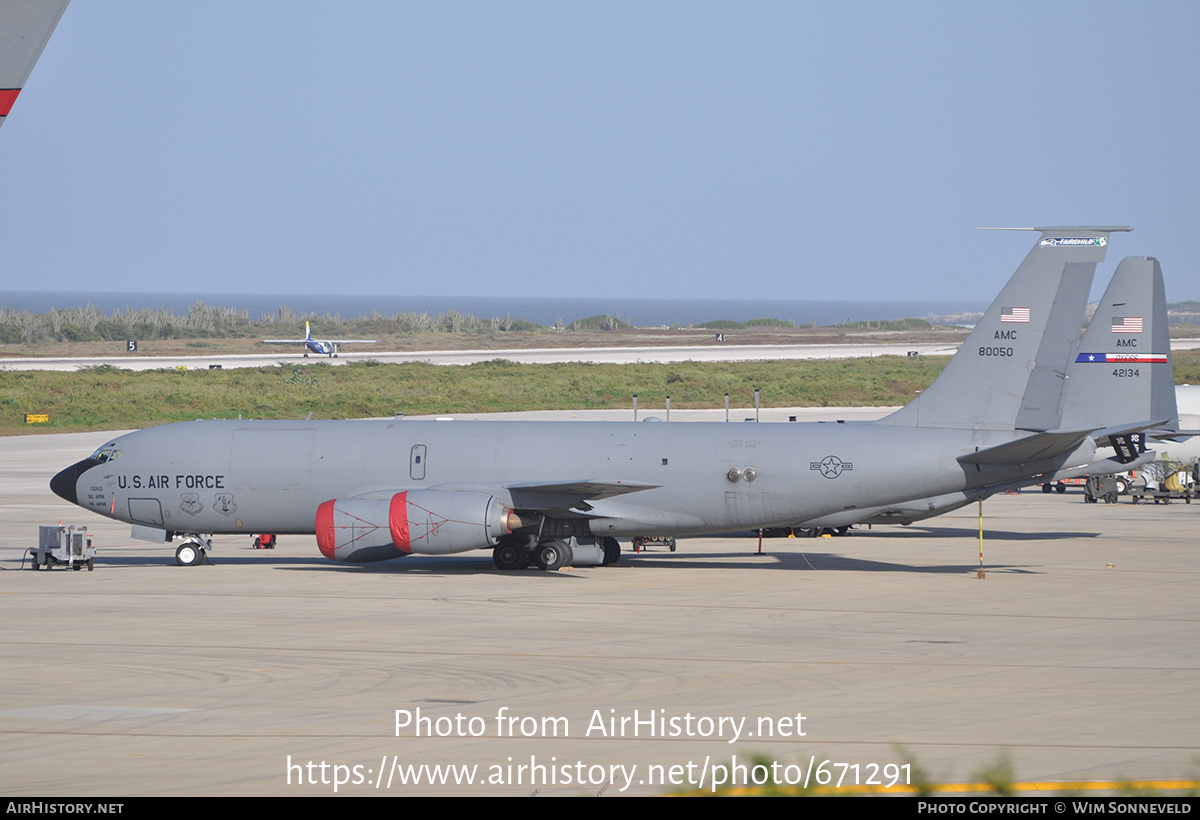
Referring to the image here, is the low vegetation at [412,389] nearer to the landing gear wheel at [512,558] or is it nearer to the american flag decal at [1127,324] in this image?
the landing gear wheel at [512,558]

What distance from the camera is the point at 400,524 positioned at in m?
31.6

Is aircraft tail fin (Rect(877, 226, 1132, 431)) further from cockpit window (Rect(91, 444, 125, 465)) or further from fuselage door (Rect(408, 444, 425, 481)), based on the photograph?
cockpit window (Rect(91, 444, 125, 465))

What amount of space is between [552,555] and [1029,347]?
42.3 ft

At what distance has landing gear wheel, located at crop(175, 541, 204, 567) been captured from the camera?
114 ft

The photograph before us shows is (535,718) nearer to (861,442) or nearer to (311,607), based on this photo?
(311,607)

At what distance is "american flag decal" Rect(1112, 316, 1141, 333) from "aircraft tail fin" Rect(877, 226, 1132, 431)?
1018cm

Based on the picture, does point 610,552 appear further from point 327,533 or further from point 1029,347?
point 1029,347

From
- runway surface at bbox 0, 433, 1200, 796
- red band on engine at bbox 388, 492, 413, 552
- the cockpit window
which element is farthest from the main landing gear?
the cockpit window

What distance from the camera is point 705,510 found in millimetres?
32500

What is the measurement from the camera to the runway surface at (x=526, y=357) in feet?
392

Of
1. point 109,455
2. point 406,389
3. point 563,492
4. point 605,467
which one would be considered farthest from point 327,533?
point 406,389
